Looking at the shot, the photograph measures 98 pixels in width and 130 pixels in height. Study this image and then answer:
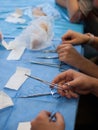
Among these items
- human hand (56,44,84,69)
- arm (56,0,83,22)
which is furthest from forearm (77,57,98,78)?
arm (56,0,83,22)

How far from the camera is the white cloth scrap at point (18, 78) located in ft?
3.36

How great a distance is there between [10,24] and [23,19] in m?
0.13

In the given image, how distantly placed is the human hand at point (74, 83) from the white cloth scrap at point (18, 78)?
0.52 ft

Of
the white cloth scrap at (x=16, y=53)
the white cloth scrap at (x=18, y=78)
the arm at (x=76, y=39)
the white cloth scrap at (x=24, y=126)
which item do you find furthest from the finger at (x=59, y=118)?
the arm at (x=76, y=39)

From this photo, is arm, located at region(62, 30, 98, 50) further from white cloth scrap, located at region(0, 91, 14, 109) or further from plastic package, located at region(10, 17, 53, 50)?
white cloth scrap, located at region(0, 91, 14, 109)

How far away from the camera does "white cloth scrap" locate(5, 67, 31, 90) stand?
40.4 inches

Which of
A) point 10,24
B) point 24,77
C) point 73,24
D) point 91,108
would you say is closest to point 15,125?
point 24,77

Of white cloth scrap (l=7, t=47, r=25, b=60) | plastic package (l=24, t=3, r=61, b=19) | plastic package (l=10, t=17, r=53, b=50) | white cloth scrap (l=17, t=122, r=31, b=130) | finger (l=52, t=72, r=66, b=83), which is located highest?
finger (l=52, t=72, r=66, b=83)

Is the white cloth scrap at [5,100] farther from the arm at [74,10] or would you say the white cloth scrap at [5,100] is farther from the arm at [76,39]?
the arm at [74,10]

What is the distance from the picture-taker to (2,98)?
941mm

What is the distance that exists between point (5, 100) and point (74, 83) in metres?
0.30

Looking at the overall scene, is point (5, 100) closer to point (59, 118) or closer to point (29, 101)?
point (29, 101)

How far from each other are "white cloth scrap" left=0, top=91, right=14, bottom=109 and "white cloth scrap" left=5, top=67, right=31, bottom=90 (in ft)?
0.21

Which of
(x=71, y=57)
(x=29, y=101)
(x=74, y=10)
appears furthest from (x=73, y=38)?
(x=29, y=101)
